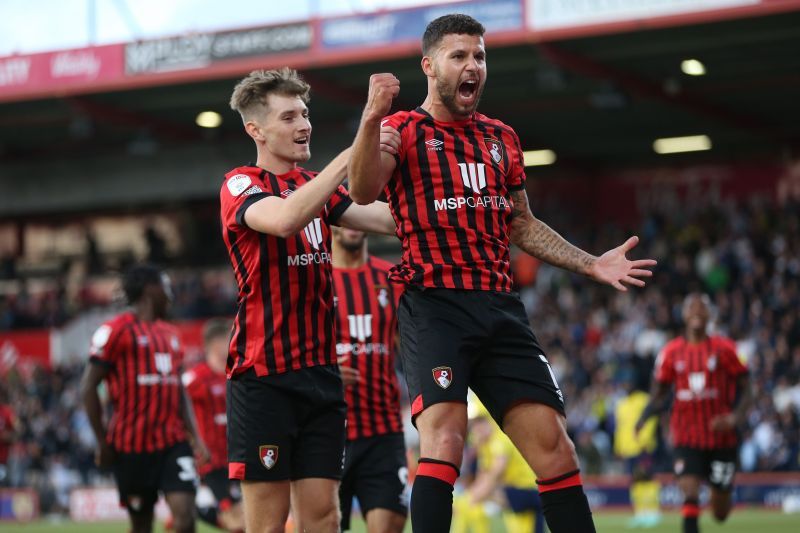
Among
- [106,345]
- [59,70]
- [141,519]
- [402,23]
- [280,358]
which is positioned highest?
[59,70]

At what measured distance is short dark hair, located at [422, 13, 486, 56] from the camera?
5906 mm

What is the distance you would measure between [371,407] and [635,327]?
16.4 metres

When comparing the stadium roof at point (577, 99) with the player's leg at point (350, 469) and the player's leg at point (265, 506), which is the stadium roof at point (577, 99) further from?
the player's leg at point (265, 506)

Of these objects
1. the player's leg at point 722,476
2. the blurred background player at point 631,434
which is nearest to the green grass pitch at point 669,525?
the blurred background player at point 631,434

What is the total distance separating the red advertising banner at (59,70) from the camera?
78.5ft

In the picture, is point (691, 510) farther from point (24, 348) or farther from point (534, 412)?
point (24, 348)

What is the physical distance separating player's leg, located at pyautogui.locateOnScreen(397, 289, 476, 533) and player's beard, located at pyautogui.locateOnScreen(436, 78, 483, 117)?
0.83 m

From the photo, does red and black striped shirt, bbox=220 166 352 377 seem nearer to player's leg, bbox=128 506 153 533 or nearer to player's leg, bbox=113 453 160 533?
player's leg, bbox=113 453 160 533

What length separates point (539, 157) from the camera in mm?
29938

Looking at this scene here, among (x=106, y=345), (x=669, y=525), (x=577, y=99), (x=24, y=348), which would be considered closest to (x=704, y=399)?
(x=669, y=525)

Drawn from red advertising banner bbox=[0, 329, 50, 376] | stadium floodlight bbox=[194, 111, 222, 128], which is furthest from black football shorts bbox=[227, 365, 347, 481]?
red advertising banner bbox=[0, 329, 50, 376]

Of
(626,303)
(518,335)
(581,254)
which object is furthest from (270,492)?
(626,303)

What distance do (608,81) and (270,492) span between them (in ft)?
59.2

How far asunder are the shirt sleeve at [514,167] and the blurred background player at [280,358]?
0.88 meters
